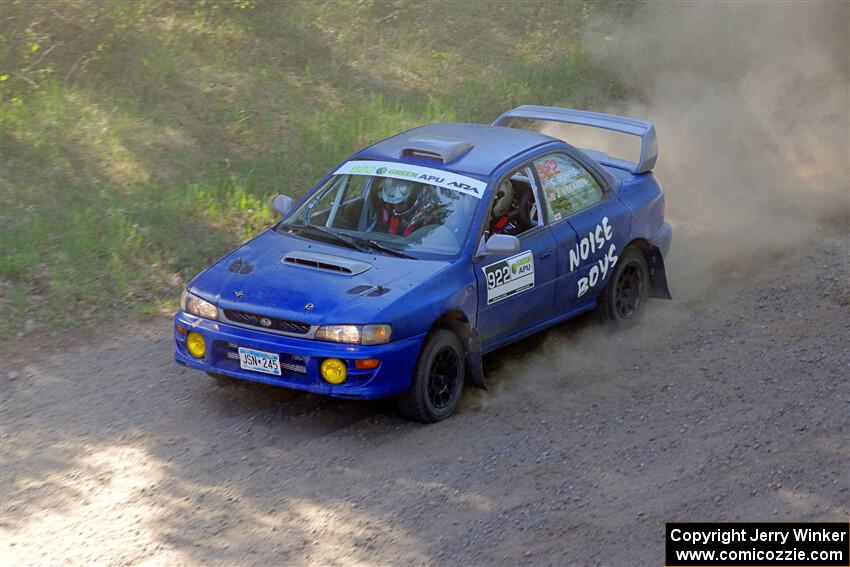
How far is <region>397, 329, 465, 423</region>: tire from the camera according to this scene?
23.5 ft

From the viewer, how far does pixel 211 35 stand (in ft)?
46.6

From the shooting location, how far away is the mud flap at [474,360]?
7.52 metres

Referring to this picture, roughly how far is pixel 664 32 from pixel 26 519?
43.9ft

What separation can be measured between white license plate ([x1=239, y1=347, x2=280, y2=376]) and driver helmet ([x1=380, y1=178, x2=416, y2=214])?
5.01 ft

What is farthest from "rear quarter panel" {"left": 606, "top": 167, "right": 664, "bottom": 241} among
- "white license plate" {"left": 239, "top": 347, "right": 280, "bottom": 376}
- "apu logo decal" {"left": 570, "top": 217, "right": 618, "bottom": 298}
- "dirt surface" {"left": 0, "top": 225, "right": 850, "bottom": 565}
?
"white license plate" {"left": 239, "top": 347, "right": 280, "bottom": 376}

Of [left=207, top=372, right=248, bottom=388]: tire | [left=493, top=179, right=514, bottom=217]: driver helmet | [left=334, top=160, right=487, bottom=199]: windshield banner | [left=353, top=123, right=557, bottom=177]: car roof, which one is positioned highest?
[left=353, top=123, right=557, bottom=177]: car roof

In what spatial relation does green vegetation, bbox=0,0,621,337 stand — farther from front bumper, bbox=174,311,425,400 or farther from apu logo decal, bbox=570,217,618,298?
apu logo decal, bbox=570,217,618,298

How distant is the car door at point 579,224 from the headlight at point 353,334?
188 centimetres

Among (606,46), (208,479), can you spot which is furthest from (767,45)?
(208,479)

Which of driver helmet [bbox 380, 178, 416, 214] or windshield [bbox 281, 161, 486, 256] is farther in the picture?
driver helmet [bbox 380, 178, 416, 214]

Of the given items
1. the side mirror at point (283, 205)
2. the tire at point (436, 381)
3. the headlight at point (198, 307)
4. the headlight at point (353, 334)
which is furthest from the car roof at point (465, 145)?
the headlight at point (198, 307)

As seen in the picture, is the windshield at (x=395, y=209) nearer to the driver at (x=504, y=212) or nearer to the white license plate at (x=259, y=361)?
the driver at (x=504, y=212)

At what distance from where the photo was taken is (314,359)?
687 cm

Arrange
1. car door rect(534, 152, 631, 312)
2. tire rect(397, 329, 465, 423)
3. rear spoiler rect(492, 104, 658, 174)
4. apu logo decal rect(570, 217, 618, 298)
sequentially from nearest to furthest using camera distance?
tire rect(397, 329, 465, 423) → car door rect(534, 152, 631, 312) → apu logo decal rect(570, 217, 618, 298) → rear spoiler rect(492, 104, 658, 174)
